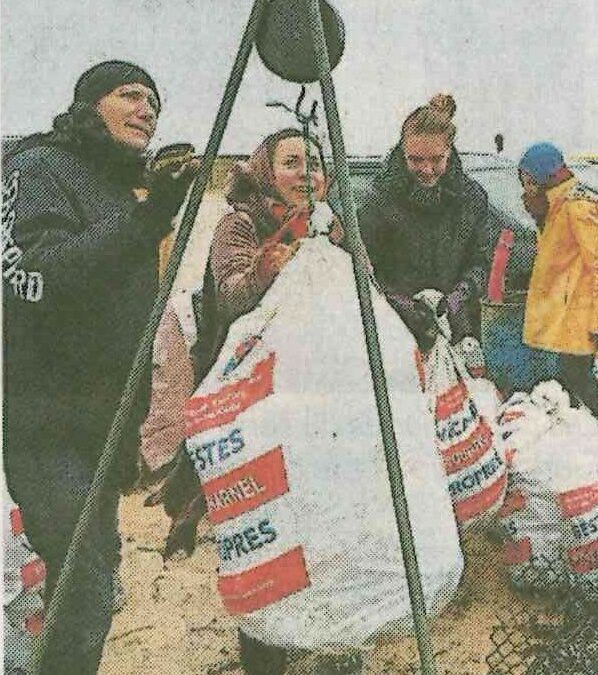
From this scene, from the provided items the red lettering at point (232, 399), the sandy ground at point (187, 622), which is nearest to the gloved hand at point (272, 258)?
the sandy ground at point (187, 622)

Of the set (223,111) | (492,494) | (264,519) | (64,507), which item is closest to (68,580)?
(64,507)

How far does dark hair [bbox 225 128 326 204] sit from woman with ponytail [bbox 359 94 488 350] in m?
0.22

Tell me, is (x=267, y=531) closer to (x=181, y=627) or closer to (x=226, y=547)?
(x=226, y=547)

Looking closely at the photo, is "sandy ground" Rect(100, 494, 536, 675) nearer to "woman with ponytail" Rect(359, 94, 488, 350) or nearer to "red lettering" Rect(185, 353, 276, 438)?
"red lettering" Rect(185, 353, 276, 438)

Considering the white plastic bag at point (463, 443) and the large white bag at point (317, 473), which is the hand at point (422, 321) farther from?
the large white bag at point (317, 473)

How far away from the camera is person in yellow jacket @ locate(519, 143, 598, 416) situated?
5.91ft

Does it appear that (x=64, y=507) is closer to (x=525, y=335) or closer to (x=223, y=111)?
(x=223, y=111)

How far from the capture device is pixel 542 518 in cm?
180

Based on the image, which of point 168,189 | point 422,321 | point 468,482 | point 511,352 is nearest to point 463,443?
point 468,482

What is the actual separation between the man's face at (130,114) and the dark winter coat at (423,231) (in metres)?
0.42

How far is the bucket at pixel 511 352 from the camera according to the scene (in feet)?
6.17

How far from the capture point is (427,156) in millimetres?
1758

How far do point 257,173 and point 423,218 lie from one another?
322 mm

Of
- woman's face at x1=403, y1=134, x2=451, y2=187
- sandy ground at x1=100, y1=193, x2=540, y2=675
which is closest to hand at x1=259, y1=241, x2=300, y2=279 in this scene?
sandy ground at x1=100, y1=193, x2=540, y2=675
